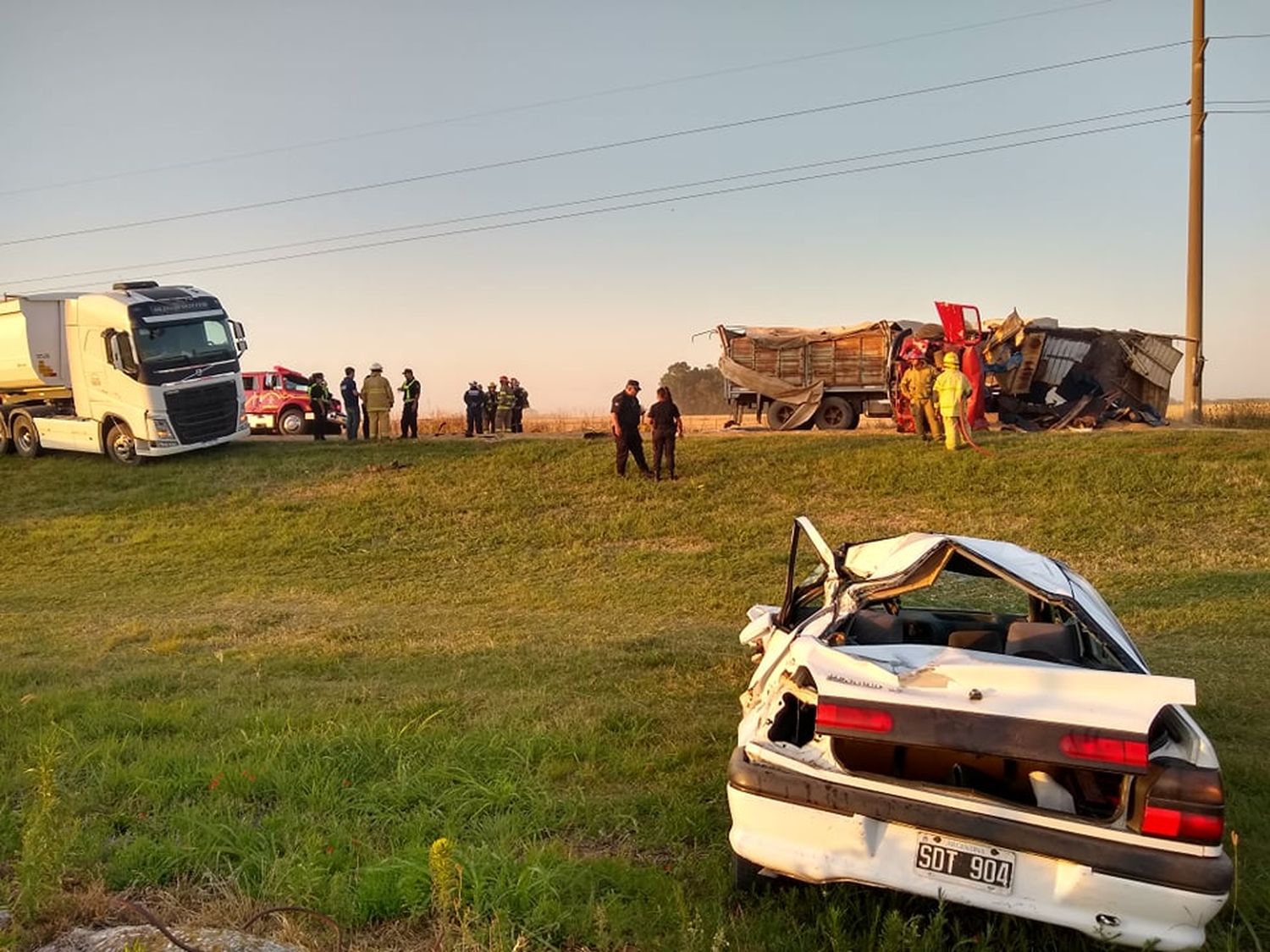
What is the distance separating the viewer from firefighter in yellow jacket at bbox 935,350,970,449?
635 inches

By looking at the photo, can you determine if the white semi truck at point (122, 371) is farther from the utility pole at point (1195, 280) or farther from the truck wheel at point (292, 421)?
the utility pole at point (1195, 280)

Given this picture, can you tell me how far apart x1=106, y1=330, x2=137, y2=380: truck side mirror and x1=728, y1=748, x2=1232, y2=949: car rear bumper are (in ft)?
63.4

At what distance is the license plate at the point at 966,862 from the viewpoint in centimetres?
275

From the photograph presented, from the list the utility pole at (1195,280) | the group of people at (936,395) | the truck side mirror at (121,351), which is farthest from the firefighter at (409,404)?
the utility pole at (1195,280)

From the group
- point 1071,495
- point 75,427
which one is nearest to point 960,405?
point 1071,495

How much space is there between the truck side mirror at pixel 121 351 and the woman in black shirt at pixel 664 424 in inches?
421

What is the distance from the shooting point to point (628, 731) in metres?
5.27

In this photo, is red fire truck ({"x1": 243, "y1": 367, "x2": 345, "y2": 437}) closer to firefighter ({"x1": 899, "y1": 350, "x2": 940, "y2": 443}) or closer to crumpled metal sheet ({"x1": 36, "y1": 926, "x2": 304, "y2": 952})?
firefighter ({"x1": 899, "y1": 350, "x2": 940, "y2": 443})

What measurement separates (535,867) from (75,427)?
21150 mm

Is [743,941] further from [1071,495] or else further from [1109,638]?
[1071,495]

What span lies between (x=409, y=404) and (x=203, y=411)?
4437mm

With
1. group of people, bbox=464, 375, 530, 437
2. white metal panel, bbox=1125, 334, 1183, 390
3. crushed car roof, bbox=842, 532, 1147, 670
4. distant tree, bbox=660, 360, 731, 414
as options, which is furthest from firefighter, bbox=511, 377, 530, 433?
distant tree, bbox=660, 360, 731, 414

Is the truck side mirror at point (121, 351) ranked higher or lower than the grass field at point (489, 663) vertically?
higher


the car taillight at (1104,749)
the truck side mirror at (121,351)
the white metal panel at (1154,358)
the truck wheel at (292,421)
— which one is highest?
the truck side mirror at (121,351)
